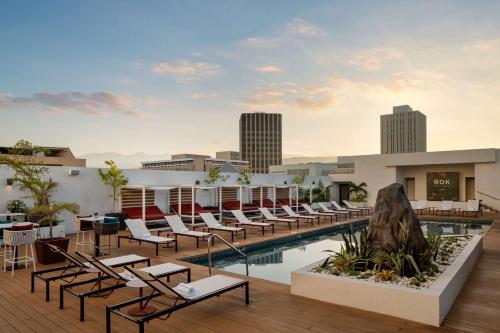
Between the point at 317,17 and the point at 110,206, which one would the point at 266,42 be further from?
the point at 110,206

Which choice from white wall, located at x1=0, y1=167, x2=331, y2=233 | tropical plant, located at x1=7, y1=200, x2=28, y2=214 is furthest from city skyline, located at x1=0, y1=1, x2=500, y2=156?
tropical plant, located at x1=7, y1=200, x2=28, y2=214

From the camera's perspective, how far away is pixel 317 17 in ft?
38.8

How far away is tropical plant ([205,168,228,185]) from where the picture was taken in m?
16.3

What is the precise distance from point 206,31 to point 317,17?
437cm

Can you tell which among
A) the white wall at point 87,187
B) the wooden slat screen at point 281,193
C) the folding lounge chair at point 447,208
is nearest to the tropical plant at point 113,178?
the white wall at point 87,187

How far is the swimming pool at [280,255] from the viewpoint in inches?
286

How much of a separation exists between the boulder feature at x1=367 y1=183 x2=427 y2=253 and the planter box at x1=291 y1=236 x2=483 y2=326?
64 centimetres

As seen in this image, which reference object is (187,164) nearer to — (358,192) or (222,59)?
(358,192)

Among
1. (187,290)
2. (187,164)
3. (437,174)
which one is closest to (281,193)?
(437,174)

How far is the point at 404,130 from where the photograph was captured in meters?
162

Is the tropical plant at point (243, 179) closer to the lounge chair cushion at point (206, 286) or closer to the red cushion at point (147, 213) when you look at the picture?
the red cushion at point (147, 213)

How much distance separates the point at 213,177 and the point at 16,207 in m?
8.17

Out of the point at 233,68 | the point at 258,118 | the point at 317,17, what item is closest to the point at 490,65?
the point at 317,17

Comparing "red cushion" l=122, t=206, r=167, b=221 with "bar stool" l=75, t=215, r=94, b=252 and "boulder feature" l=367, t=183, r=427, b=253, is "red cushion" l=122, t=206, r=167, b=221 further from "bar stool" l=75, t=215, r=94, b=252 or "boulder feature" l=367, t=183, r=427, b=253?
"boulder feature" l=367, t=183, r=427, b=253
